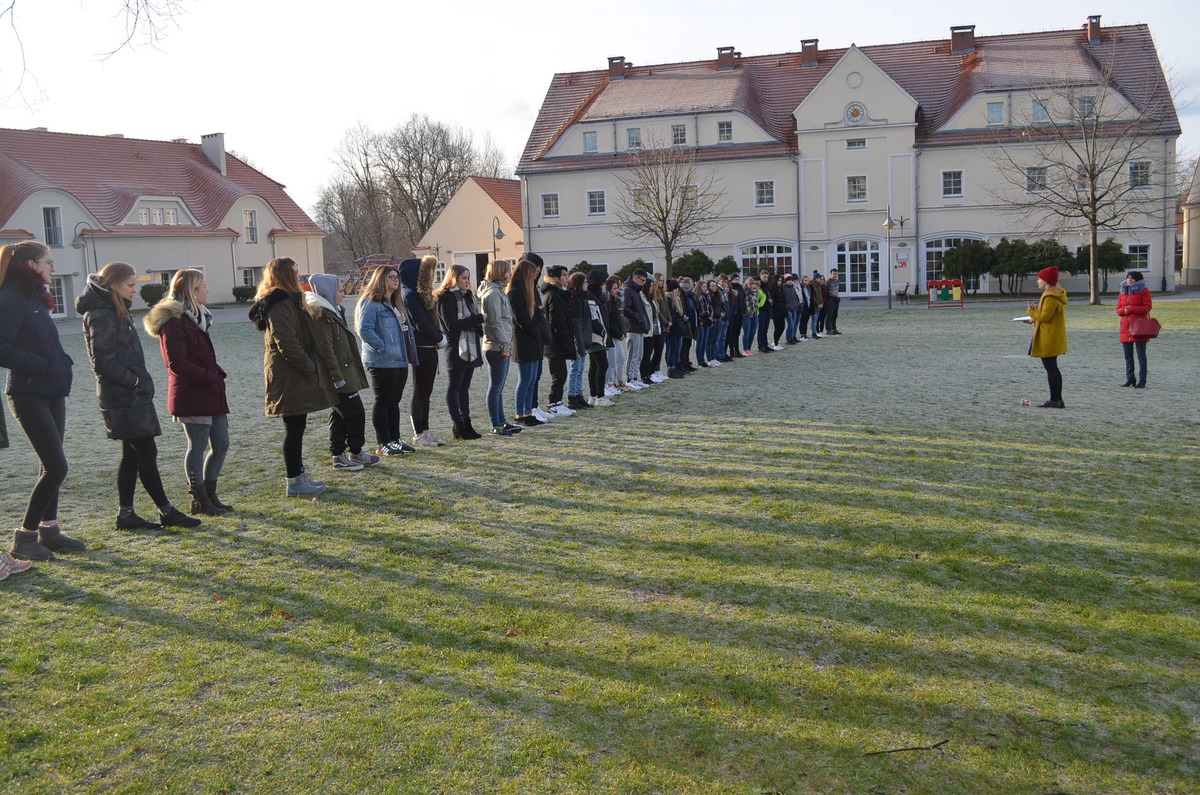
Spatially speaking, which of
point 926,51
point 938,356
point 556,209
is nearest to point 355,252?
point 556,209

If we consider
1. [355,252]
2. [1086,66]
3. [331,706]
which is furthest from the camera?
[355,252]

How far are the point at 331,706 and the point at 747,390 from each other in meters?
11.6

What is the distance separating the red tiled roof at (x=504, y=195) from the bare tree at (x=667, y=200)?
1297 centimetres

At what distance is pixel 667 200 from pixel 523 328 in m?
→ 38.0

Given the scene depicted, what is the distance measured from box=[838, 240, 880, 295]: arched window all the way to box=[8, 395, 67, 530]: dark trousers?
152ft

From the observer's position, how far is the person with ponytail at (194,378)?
750 cm

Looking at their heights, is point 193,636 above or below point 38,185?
below

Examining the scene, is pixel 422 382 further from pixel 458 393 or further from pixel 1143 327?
pixel 1143 327

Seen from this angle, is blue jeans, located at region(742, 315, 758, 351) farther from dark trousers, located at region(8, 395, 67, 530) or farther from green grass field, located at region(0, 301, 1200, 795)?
dark trousers, located at region(8, 395, 67, 530)

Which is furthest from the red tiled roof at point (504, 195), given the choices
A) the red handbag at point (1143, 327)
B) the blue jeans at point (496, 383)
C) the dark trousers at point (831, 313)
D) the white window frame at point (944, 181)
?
the blue jeans at point (496, 383)

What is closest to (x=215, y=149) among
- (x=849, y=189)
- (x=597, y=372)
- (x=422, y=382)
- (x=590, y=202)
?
(x=590, y=202)

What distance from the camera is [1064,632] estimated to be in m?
5.29

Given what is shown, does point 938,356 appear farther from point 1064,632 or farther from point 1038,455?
point 1064,632

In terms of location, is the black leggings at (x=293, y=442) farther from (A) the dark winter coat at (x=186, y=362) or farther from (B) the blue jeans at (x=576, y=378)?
(B) the blue jeans at (x=576, y=378)
